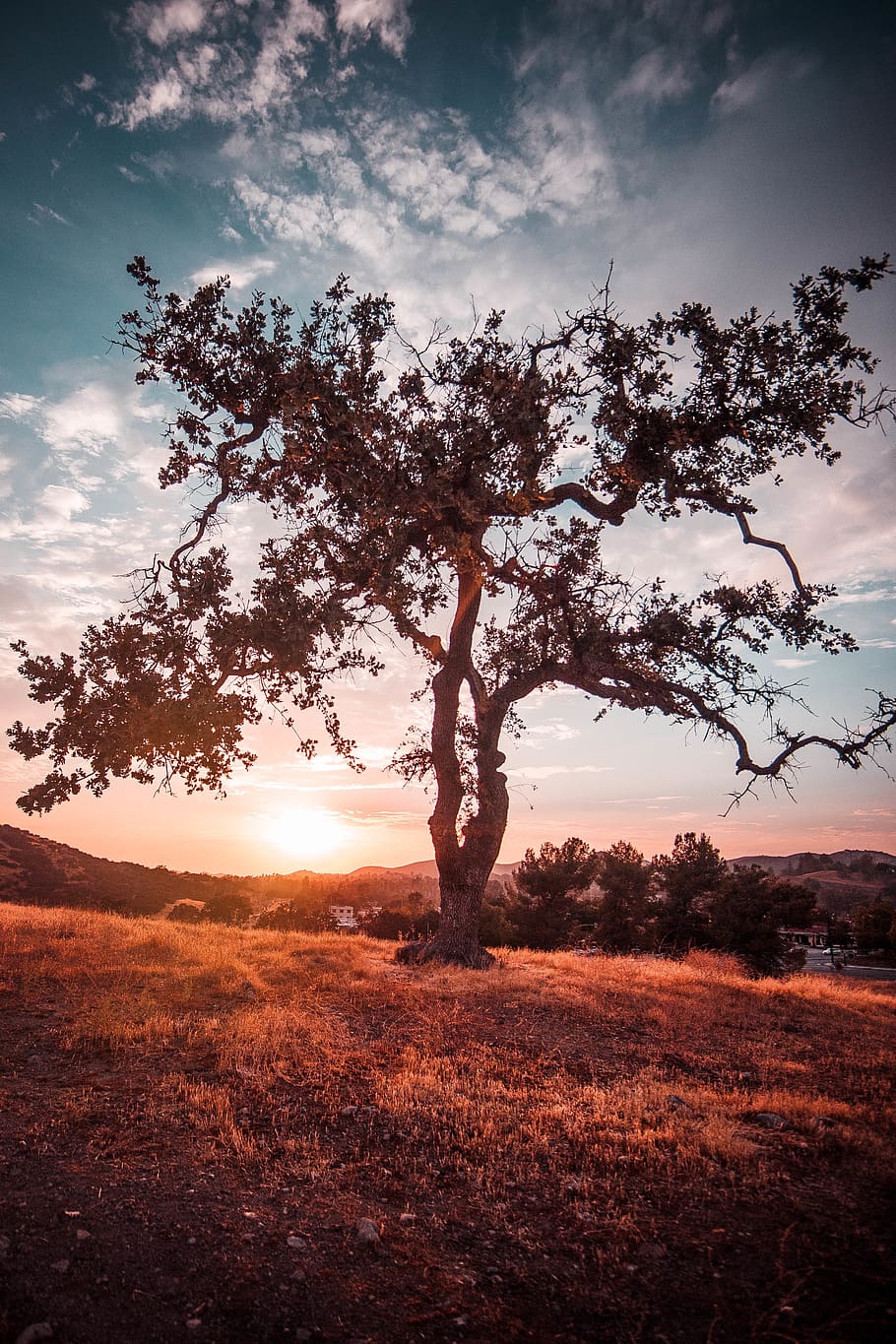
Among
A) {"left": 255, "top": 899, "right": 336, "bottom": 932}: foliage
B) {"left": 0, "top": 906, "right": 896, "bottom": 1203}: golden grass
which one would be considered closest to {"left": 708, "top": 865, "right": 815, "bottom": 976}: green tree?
{"left": 0, "top": 906, "right": 896, "bottom": 1203}: golden grass

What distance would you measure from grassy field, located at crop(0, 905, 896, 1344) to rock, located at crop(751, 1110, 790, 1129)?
0.04m

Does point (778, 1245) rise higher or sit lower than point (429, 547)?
lower

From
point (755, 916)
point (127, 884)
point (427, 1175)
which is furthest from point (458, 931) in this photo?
point (127, 884)

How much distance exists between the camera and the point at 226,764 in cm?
1245

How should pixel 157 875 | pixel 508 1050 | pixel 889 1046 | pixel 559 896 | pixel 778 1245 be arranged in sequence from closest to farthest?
pixel 778 1245 < pixel 508 1050 < pixel 889 1046 < pixel 559 896 < pixel 157 875

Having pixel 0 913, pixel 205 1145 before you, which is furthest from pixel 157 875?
pixel 205 1145

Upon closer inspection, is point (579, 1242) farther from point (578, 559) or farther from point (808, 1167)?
point (578, 559)

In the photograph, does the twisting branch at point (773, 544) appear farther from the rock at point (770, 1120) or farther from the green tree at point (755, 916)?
the green tree at point (755, 916)

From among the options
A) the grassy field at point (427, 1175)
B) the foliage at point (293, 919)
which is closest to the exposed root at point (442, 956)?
the grassy field at point (427, 1175)

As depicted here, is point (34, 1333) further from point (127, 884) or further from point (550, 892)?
point (127, 884)

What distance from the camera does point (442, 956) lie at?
14.3 metres

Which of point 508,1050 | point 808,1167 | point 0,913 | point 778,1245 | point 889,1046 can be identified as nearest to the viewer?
point 778,1245

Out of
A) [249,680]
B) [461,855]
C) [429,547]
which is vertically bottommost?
[461,855]

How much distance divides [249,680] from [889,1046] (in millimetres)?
11853
